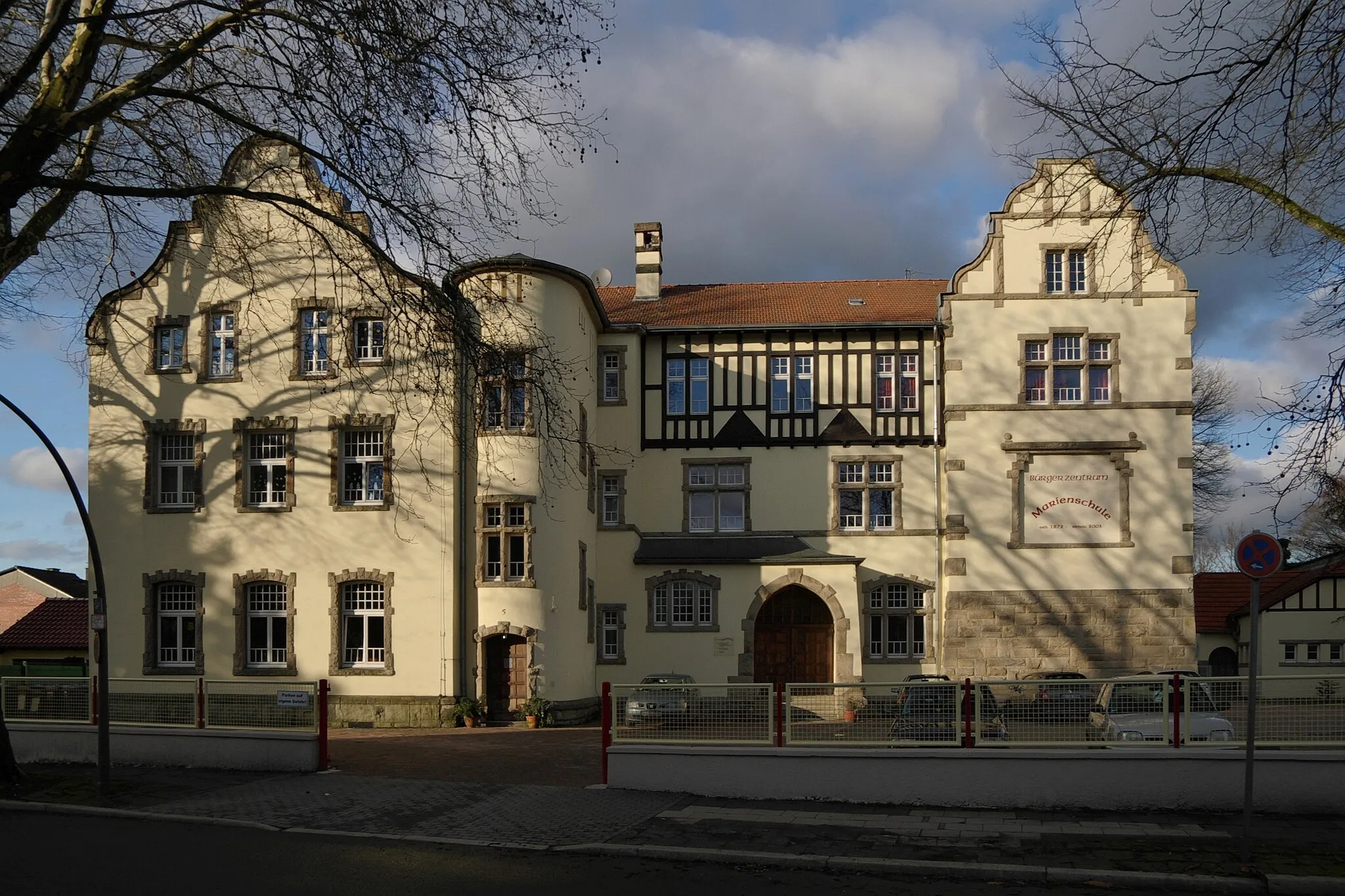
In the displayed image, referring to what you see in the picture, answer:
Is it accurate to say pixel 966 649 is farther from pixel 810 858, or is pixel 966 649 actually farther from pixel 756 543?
pixel 810 858

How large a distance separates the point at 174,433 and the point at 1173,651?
23.8 m

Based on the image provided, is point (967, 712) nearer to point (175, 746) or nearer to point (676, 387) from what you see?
point (175, 746)

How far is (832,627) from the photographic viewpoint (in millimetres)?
31656

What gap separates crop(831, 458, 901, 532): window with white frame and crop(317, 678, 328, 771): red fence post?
17.1 meters

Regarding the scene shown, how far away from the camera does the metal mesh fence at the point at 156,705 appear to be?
17.9 meters

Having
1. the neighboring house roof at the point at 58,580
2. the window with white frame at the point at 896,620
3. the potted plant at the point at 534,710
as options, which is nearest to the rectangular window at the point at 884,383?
the window with white frame at the point at 896,620

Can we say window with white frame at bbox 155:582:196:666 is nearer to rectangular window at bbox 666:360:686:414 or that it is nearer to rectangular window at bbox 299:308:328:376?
rectangular window at bbox 299:308:328:376

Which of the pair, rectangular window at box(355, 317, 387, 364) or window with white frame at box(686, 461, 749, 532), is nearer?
rectangular window at box(355, 317, 387, 364)

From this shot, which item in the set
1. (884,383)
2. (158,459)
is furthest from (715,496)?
(158,459)

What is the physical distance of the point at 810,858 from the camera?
11422 millimetres

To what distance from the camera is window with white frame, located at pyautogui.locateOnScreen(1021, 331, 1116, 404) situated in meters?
30.8

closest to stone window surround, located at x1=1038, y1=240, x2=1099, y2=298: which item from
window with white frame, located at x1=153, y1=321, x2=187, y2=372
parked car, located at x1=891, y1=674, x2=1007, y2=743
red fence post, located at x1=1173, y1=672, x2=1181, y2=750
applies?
red fence post, located at x1=1173, y1=672, x2=1181, y2=750

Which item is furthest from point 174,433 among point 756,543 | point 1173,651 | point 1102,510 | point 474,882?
point 1173,651

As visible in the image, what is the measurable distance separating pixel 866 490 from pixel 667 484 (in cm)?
519
